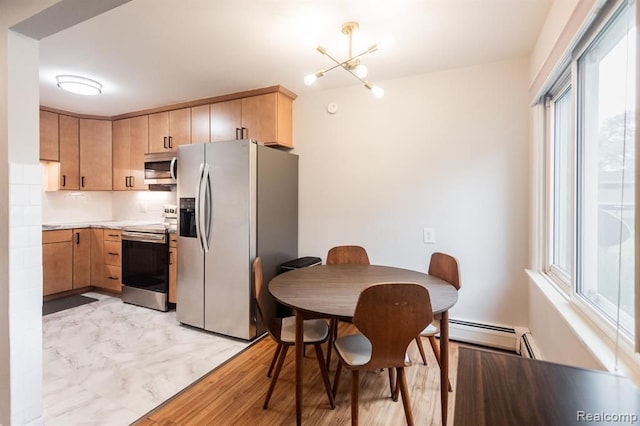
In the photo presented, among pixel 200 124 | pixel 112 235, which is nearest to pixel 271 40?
pixel 200 124

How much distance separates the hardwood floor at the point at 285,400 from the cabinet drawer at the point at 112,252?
247 centimetres

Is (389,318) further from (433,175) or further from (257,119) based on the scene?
(257,119)

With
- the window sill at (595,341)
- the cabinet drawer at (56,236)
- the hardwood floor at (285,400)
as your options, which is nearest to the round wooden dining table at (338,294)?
the hardwood floor at (285,400)

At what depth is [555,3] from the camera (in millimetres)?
1789

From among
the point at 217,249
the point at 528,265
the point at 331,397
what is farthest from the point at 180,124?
the point at 528,265

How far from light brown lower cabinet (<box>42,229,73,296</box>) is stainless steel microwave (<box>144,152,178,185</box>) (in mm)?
1283

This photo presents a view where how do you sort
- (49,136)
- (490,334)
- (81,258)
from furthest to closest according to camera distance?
(81,258) < (49,136) < (490,334)

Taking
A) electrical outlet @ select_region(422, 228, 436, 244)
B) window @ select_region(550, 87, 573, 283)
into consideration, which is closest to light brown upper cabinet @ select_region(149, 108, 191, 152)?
electrical outlet @ select_region(422, 228, 436, 244)

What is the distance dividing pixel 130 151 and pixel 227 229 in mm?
2386

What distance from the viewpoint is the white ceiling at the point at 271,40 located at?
1876 mm

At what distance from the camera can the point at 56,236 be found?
151 inches

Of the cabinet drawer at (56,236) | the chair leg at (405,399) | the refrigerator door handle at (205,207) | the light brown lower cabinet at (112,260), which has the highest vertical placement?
the refrigerator door handle at (205,207)

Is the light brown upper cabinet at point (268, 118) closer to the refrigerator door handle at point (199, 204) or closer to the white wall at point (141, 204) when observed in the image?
the refrigerator door handle at point (199, 204)

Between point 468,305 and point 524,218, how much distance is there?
2.85 feet
